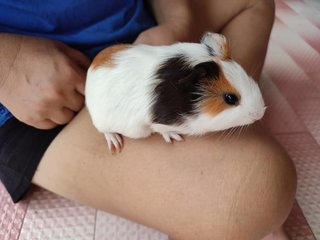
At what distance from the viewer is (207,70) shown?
21.2 inches

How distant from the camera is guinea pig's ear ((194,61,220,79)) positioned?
20.9 inches

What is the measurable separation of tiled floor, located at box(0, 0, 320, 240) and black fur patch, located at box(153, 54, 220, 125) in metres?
0.36

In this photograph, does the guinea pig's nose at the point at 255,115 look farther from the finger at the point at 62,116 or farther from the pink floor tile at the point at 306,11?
the pink floor tile at the point at 306,11

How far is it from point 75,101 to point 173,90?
9.5 inches

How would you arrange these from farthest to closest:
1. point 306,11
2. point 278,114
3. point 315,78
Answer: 1. point 306,11
2. point 315,78
3. point 278,114

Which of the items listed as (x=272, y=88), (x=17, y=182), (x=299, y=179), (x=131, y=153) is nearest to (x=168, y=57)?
(x=131, y=153)

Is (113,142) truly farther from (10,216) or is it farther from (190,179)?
(10,216)

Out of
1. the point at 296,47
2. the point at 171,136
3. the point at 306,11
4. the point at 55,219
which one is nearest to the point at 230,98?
the point at 171,136

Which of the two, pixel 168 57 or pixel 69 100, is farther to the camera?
pixel 69 100

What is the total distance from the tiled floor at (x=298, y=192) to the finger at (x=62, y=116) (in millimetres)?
260

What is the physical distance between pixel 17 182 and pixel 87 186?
0.16 m

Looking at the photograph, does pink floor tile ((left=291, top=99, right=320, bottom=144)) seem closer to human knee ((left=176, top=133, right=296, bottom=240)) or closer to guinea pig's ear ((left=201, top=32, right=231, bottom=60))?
human knee ((left=176, top=133, right=296, bottom=240))

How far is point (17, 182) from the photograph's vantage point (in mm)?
753

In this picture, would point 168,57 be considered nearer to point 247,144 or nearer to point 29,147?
point 247,144
